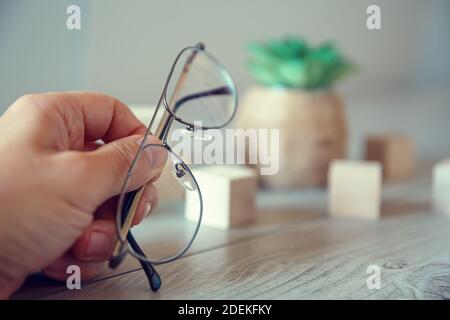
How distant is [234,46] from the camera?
0.83m

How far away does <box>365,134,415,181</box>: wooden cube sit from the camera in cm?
82

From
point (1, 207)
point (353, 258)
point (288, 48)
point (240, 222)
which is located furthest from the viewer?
point (288, 48)

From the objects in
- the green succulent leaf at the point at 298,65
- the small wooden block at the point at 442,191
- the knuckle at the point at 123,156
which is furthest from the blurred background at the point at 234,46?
the small wooden block at the point at 442,191

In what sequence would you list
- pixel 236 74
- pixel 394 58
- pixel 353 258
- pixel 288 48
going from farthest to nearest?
pixel 394 58 → pixel 236 74 → pixel 288 48 → pixel 353 258

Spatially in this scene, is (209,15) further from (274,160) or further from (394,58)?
(394,58)

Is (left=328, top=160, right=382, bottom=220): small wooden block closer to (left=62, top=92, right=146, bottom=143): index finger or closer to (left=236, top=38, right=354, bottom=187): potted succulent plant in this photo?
(left=236, top=38, right=354, bottom=187): potted succulent plant

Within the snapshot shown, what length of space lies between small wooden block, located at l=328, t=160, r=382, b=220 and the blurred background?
0.22 meters

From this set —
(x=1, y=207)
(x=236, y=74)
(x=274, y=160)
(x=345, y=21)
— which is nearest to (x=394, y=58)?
(x=345, y=21)

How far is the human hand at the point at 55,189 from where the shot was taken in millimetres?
329

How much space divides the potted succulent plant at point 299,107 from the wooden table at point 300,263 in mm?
99

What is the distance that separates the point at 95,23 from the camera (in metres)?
0.59

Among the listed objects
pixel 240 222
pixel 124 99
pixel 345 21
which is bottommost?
pixel 240 222
